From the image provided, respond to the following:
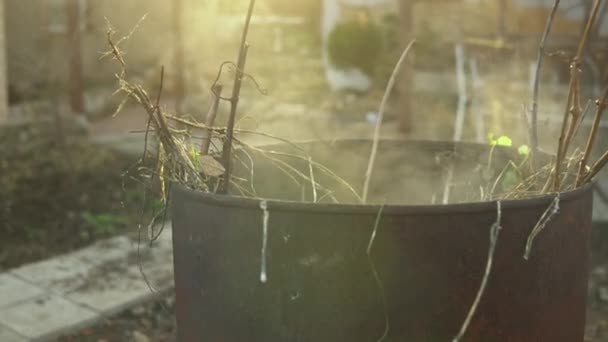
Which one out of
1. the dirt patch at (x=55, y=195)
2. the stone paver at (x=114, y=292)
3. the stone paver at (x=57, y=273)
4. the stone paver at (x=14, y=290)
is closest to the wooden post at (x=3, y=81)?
the dirt patch at (x=55, y=195)

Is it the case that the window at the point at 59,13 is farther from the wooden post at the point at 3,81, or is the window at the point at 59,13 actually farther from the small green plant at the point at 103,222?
the small green plant at the point at 103,222

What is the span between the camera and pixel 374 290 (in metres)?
1.59

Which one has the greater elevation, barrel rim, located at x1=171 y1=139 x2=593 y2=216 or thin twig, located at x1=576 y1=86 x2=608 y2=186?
thin twig, located at x1=576 y1=86 x2=608 y2=186

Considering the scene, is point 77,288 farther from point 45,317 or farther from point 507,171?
point 507,171

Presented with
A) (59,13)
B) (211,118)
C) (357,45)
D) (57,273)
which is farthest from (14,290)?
(357,45)

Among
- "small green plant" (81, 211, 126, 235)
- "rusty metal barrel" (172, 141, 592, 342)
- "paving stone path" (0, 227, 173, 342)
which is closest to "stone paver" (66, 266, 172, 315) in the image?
"paving stone path" (0, 227, 173, 342)

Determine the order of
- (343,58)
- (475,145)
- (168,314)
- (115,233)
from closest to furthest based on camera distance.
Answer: (475,145) < (168,314) < (115,233) < (343,58)

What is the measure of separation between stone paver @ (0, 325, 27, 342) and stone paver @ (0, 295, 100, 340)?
0.02 metres

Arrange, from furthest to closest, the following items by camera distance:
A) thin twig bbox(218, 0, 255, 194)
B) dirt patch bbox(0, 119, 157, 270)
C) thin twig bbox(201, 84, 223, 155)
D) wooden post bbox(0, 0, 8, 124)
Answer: wooden post bbox(0, 0, 8, 124) → dirt patch bbox(0, 119, 157, 270) → thin twig bbox(201, 84, 223, 155) → thin twig bbox(218, 0, 255, 194)

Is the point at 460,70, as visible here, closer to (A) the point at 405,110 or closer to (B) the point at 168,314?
(A) the point at 405,110

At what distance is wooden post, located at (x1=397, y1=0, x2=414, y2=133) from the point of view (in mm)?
6172

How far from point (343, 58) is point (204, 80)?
1.54 meters

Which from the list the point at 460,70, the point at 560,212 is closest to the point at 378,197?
the point at 560,212

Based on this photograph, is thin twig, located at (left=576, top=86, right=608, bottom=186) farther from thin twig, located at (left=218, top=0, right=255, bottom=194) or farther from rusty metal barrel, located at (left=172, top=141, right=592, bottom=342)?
thin twig, located at (left=218, top=0, right=255, bottom=194)
